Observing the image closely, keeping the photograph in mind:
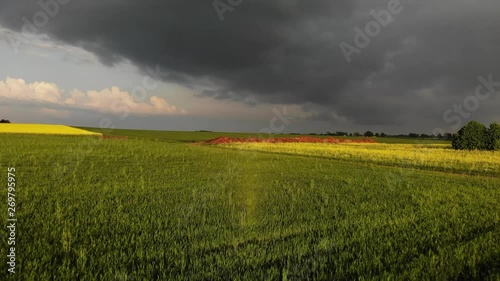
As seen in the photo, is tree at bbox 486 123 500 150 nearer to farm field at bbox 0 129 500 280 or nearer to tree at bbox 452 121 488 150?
tree at bbox 452 121 488 150

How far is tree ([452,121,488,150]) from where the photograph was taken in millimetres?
66125

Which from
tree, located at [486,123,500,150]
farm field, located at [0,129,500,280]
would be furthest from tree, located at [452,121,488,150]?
farm field, located at [0,129,500,280]

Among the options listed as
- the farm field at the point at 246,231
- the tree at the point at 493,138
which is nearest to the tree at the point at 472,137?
the tree at the point at 493,138

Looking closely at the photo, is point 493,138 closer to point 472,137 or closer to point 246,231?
point 472,137

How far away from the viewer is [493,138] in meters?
65.1

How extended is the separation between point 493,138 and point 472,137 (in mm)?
3635

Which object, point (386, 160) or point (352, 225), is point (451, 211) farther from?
point (386, 160)

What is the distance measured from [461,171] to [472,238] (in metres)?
27.9

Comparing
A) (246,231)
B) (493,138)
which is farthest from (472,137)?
(246,231)

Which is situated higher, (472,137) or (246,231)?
(472,137)

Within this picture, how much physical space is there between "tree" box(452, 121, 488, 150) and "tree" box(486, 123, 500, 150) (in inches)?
20.1

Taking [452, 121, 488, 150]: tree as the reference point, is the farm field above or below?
below

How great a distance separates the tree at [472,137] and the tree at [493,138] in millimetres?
512

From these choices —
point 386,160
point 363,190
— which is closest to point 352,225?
point 363,190
